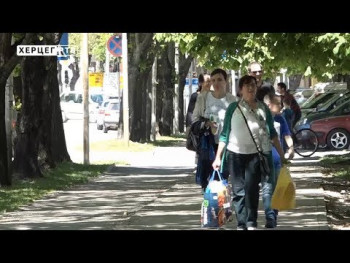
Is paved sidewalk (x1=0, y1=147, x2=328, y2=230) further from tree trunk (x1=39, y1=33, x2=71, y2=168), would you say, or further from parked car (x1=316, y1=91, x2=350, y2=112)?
parked car (x1=316, y1=91, x2=350, y2=112)

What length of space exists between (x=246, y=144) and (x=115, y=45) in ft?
70.7

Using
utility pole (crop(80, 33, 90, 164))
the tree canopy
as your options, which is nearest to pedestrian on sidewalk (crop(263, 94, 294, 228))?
the tree canopy

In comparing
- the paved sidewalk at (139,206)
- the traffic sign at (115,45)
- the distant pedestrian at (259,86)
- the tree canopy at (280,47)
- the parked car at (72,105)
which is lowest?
the paved sidewalk at (139,206)

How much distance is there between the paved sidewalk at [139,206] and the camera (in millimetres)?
13859

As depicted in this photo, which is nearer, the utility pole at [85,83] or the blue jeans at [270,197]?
the blue jeans at [270,197]

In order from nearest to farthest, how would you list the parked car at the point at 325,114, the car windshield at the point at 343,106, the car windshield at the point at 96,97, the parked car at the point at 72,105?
the parked car at the point at 325,114
the car windshield at the point at 343,106
the parked car at the point at 72,105
the car windshield at the point at 96,97

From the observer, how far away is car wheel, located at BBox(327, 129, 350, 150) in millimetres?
30862

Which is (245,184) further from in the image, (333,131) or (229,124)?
(333,131)

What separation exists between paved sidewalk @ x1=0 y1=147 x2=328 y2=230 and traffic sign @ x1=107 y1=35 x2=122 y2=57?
8.51 metres

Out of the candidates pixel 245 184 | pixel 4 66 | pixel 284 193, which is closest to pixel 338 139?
pixel 4 66

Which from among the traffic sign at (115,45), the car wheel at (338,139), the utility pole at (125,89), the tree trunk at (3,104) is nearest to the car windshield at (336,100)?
the car wheel at (338,139)

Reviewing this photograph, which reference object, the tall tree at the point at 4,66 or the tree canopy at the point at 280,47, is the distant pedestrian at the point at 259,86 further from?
the tall tree at the point at 4,66
